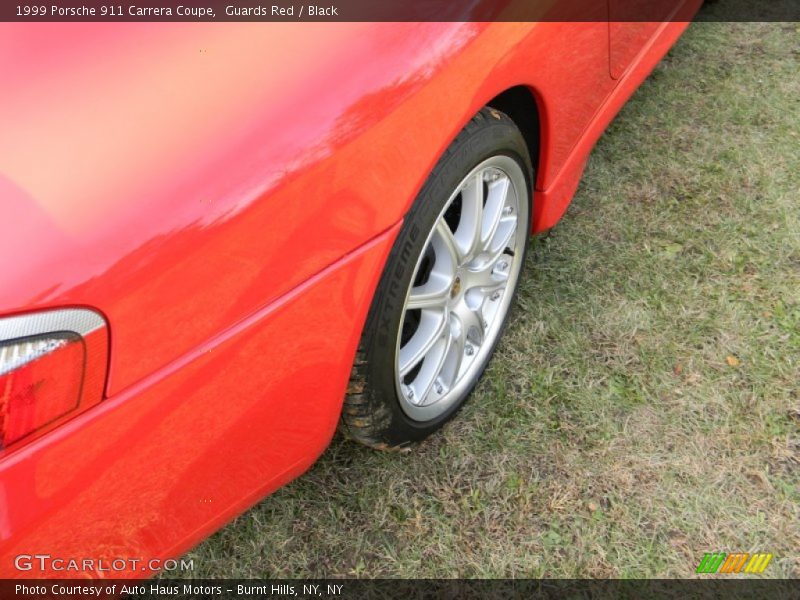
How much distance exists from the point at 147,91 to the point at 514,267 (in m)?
1.34

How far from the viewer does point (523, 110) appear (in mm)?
2105

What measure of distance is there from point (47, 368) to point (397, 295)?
2.48ft

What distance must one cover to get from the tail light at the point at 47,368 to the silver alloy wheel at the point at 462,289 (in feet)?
2.64

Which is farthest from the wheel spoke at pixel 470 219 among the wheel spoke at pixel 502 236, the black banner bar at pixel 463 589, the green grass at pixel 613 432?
the black banner bar at pixel 463 589

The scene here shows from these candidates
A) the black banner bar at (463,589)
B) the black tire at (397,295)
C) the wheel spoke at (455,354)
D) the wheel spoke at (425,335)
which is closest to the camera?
the black tire at (397,295)

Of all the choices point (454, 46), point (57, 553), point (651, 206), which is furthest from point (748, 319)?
point (57, 553)

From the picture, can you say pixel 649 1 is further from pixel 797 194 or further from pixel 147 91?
pixel 147 91

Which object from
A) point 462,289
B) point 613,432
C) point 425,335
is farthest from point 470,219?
point 613,432

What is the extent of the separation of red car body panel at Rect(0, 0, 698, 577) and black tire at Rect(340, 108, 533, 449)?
0.08 metres

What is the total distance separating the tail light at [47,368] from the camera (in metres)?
1.09

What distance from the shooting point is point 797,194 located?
9.37 feet

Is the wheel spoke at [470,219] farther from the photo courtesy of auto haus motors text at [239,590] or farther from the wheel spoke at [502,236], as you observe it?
the photo courtesy of auto haus motors text at [239,590]

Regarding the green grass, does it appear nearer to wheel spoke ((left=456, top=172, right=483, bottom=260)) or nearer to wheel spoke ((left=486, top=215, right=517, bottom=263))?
wheel spoke ((left=486, top=215, right=517, bottom=263))

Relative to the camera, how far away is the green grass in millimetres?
1935
